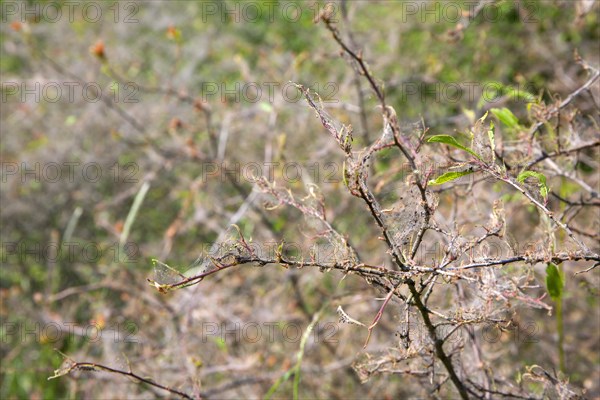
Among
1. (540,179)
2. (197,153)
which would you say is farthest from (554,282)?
(197,153)

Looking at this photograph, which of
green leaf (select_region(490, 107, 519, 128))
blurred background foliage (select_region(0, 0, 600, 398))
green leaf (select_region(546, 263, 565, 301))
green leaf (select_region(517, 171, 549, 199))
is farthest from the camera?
blurred background foliage (select_region(0, 0, 600, 398))

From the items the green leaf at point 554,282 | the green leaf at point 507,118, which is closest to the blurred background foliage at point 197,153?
the green leaf at point 507,118

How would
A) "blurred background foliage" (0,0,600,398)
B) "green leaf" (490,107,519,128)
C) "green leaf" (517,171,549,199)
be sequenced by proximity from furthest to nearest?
"blurred background foliage" (0,0,600,398), "green leaf" (490,107,519,128), "green leaf" (517,171,549,199)

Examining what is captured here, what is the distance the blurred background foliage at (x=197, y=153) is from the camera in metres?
3.18

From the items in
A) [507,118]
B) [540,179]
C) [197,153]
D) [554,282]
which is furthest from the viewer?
[197,153]

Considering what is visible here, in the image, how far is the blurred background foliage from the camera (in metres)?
3.18

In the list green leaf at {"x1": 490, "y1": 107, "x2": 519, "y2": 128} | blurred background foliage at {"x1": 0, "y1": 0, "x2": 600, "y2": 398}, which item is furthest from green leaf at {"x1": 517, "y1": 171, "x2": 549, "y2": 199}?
blurred background foliage at {"x1": 0, "y1": 0, "x2": 600, "y2": 398}

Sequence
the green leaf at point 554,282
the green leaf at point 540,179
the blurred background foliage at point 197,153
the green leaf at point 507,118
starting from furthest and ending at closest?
the blurred background foliage at point 197,153 → the green leaf at point 507,118 → the green leaf at point 554,282 → the green leaf at point 540,179

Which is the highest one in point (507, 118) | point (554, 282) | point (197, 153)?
point (507, 118)

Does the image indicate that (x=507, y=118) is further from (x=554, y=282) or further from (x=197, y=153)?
(x=197, y=153)

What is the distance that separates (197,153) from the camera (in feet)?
10.8

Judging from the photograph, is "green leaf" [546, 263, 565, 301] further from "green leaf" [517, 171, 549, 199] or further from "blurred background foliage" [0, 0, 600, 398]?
"blurred background foliage" [0, 0, 600, 398]

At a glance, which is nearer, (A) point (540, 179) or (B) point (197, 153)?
(A) point (540, 179)

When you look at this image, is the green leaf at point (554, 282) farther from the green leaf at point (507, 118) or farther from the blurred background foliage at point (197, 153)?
the blurred background foliage at point (197, 153)
